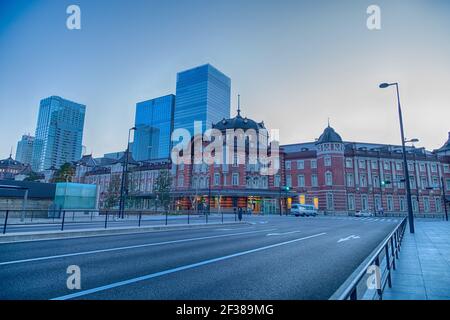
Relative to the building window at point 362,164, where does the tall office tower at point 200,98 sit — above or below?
above

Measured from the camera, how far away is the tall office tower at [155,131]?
5733 inches

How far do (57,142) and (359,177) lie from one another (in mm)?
177871

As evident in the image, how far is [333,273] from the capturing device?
246 inches

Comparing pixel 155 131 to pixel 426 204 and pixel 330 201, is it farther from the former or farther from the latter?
pixel 426 204

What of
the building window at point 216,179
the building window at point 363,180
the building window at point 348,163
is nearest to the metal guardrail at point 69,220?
the building window at point 216,179

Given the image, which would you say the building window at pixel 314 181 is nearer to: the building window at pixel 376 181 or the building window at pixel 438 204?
the building window at pixel 376 181

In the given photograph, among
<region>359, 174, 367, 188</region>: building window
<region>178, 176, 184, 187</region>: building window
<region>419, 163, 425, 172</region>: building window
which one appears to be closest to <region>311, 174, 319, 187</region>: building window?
<region>359, 174, 367, 188</region>: building window

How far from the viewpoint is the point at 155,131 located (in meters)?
153

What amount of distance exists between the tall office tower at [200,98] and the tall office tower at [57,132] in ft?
195

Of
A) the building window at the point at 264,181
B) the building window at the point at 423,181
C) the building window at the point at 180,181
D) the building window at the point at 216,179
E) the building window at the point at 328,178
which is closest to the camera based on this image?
the building window at the point at 328,178

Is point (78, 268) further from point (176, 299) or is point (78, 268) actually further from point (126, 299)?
point (176, 299)

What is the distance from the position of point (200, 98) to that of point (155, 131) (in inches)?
1577

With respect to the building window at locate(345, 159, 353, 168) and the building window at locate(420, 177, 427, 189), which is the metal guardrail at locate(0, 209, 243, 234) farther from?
the building window at locate(420, 177, 427, 189)
